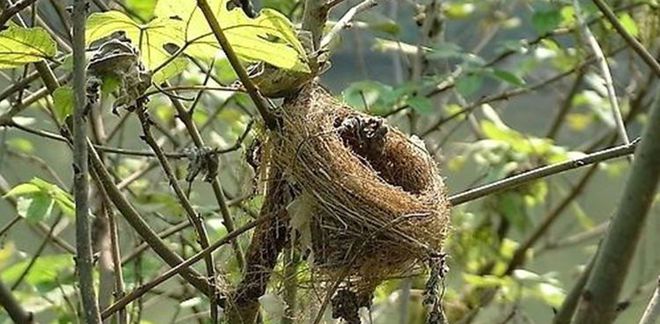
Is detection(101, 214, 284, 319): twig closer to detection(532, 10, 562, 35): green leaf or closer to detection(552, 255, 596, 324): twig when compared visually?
detection(552, 255, 596, 324): twig

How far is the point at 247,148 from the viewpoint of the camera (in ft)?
3.00

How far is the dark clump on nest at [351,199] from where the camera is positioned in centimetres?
80

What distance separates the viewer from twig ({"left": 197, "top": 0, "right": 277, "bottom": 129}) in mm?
677

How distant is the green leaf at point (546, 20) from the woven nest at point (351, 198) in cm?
72

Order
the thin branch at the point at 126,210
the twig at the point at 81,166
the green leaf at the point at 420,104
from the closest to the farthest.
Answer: the twig at the point at 81,166, the thin branch at the point at 126,210, the green leaf at the point at 420,104

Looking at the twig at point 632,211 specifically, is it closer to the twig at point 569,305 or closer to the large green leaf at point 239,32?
the large green leaf at point 239,32

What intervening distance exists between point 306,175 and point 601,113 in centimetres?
147

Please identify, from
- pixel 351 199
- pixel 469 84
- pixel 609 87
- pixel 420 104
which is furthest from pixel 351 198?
pixel 469 84

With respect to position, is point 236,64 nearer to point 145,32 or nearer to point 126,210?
point 145,32

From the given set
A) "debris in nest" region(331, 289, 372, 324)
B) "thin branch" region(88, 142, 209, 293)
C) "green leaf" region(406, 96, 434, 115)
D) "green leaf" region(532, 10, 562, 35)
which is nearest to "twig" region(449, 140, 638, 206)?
"debris in nest" region(331, 289, 372, 324)

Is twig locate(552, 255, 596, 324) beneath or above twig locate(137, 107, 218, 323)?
above

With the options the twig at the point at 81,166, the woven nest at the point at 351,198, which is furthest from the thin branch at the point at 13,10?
the woven nest at the point at 351,198

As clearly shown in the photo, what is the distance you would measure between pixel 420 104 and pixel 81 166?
0.83m

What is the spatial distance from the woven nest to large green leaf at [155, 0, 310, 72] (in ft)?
0.39
